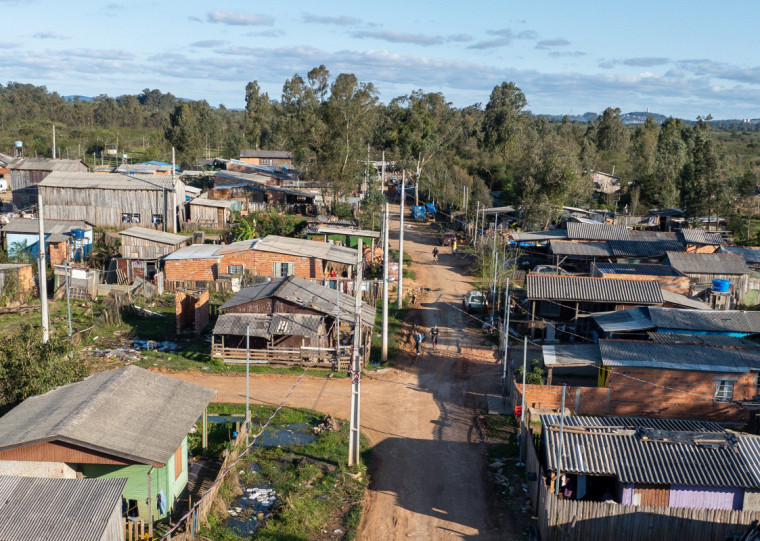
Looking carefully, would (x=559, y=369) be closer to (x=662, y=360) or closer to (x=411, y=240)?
(x=662, y=360)

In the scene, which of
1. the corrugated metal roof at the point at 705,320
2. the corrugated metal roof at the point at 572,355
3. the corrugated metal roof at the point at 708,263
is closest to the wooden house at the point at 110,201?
the corrugated metal roof at the point at 708,263

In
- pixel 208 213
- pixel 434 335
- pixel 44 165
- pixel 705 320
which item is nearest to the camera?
pixel 705 320

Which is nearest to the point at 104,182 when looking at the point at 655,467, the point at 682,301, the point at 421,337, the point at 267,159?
the point at 421,337

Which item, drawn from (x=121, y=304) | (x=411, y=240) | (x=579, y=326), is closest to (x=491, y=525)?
(x=579, y=326)

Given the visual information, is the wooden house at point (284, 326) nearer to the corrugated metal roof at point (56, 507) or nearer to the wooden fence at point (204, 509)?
the wooden fence at point (204, 509)

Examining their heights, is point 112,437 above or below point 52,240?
below

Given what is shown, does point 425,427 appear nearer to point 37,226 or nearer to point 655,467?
point 655,467

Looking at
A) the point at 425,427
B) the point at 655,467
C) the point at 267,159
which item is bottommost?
the point at 425,427
